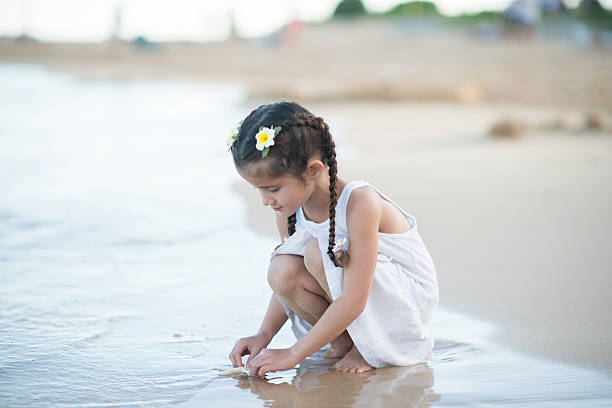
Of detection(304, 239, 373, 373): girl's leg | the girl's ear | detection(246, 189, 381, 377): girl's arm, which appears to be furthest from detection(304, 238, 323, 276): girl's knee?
the girl's ear

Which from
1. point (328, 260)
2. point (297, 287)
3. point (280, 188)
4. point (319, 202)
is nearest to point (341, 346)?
point (297, 287)

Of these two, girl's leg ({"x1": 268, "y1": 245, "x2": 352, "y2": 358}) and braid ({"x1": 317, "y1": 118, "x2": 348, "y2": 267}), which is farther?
girl's leg ({"x1": 268, "y1": 245, "x2": 352, "y2": 358})

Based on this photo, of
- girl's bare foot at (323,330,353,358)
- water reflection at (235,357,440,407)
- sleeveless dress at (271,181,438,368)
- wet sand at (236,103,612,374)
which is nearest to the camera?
water reflection at (235,357,440,407)

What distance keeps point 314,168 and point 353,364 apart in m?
0.66

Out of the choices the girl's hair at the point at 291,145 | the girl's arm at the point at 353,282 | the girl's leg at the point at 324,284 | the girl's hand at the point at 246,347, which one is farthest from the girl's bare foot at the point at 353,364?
the girl's hair at the point at 291,145

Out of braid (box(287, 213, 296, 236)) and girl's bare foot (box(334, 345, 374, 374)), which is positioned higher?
braid (box(287, 213, 296, 236))

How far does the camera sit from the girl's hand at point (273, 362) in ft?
7.34

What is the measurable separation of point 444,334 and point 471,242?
4.00ft

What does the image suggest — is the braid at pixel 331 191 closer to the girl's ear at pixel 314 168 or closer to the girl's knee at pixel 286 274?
the girl's ear at pixel 314 168

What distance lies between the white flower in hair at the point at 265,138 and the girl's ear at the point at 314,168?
0.15 metres

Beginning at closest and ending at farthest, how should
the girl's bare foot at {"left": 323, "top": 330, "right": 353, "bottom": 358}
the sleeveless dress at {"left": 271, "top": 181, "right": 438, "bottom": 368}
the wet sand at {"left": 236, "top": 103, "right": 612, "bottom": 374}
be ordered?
the sleeveless dress at {"left": 271, "top": 181, "right": 438, "bottom": 368} → the girl's bare foot at {"left": 323, "top": 330, "right": 353, "bottom": 358} → the wet sand at {"left": 236, "top": 103, "right": 612, "bottom": 374}

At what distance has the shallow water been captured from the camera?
214 centimetres

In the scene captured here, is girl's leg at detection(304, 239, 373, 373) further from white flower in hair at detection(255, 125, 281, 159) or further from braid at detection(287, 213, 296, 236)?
white flower in hair at detection(255, 125, 281, 159)

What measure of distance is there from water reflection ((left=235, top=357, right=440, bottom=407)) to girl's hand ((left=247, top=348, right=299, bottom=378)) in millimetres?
38
